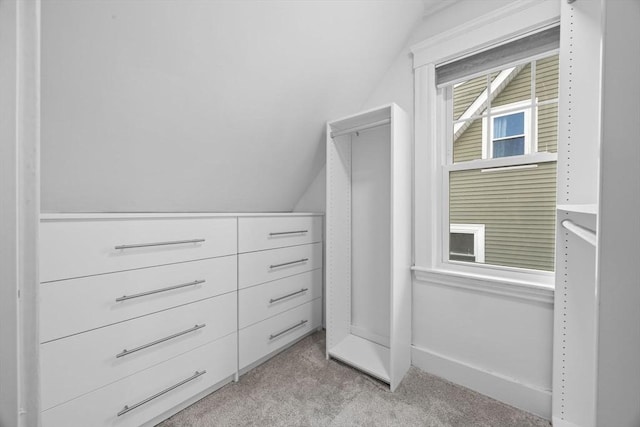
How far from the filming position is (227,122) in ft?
4.96

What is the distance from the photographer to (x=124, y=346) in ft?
3.94

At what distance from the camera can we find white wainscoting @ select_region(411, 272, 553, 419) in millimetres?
1406

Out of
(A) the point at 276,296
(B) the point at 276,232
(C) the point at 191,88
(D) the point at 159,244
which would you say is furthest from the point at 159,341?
(C) the point at 191,88

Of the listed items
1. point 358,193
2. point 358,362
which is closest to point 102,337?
point 358,362

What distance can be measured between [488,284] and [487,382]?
1.89ft

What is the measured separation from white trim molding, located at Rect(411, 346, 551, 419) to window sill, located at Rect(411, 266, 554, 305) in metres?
0.48

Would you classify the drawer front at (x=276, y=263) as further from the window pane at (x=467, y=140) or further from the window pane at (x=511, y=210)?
the window pane at (x=467, y=140)

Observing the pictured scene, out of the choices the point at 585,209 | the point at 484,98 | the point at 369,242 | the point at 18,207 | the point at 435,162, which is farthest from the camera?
the point at 369,242

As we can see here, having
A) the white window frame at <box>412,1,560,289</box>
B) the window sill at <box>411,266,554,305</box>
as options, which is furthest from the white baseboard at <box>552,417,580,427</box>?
the white window frame at <box>412,1,560,289</box>

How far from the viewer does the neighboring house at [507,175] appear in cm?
148

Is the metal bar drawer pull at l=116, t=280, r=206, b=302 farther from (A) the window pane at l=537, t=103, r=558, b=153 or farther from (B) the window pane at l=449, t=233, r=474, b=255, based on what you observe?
(A) the window pane at l=537, t=103, r=558, b=153

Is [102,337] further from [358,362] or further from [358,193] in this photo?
[358,193]

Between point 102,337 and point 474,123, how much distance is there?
233cm

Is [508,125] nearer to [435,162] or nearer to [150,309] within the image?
[435,162]
